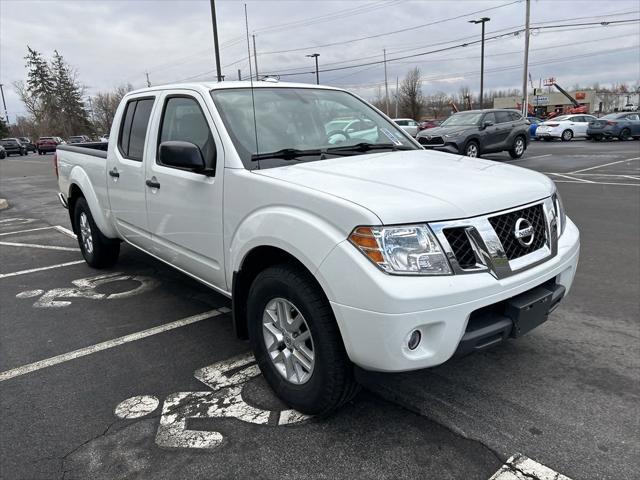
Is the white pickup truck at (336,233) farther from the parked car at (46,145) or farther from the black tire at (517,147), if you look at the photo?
the parked car at (46,145)

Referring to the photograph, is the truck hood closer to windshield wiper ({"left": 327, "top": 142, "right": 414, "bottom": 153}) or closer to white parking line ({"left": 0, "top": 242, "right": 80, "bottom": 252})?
windshield wiper ({"left": 327, "top": 142, "right": 414, "bottom": 153})

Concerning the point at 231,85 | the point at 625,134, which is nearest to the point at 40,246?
the point at 231,85

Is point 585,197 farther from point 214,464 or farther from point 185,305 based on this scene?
point 214,464

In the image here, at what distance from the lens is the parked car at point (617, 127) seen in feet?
88.5

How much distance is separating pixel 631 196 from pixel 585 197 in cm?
84

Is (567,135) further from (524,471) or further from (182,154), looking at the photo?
(524,471)

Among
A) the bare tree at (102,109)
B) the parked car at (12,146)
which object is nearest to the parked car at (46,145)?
the parked car at (12,146)

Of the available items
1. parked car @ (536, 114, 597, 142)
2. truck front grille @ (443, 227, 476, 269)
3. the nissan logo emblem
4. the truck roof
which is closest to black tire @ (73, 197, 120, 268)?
the truck roof

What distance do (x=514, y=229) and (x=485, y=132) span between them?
15.2 meters

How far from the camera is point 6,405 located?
123 inches

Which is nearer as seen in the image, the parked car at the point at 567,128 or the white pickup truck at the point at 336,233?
the white pickup truck at the point at 336,233

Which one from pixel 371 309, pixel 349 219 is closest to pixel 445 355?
pixel 371 309

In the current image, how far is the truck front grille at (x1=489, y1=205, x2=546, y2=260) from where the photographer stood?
8.46 ft

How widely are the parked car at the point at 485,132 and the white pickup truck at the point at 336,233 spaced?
12.5 m
